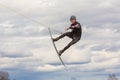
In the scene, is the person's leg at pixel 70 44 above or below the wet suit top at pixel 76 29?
below

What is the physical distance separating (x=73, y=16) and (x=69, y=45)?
11.2 feet

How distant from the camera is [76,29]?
38375 millimetres

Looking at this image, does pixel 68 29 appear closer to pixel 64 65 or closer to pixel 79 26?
pixel 79 26

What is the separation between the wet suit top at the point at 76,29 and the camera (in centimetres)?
3797

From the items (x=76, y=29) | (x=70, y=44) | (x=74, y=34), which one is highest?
(x=76, y=29)

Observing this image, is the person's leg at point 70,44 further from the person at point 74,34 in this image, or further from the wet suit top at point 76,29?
the wet suit top at point 76,29

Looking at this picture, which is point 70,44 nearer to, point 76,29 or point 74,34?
point 74,34

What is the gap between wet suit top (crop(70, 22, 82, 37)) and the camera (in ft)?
125

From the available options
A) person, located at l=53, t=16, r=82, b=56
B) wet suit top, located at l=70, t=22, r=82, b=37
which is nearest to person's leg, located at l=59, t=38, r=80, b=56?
person, located at l=53, t=16, r=82, b=56

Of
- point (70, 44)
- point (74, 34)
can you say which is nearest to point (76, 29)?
point (74, 34)

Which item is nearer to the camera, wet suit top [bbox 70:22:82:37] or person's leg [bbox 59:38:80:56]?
wet suit top [bbox 70:22:82:37]

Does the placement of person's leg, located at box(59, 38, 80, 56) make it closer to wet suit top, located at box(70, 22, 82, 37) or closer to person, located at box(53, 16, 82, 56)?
person, located at box(53, 16, 82, 56)

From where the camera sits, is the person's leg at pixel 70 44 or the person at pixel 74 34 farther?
the person's leg at pixel 70 44

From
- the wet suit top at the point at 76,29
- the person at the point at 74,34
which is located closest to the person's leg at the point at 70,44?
the person at the point at 74,34
